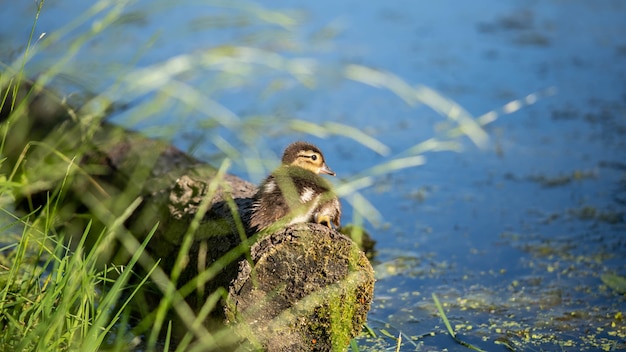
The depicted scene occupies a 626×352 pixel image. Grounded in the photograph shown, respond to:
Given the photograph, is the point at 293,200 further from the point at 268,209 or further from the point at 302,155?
the point at 302,155

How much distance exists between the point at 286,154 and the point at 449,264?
1725 millimetres

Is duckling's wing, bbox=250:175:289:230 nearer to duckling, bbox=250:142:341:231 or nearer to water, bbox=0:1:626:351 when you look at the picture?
duckling, bbox=250:142:341:231

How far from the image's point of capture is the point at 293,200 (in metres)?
4.20

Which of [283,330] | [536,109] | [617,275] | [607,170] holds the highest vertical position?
[536,109]

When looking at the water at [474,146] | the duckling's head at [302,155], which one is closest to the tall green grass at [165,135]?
the water at [474,146]

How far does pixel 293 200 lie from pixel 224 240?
41 cm

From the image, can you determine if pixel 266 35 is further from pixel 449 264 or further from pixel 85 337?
pixel 449 264

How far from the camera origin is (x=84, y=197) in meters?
5.17

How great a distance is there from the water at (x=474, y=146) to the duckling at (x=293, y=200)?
175mm

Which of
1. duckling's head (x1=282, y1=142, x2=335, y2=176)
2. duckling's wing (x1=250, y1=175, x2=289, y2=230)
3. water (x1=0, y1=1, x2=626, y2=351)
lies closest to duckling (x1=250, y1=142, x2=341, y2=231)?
duckling's wing (x1=250, y1=175, x2=289, y2=230)

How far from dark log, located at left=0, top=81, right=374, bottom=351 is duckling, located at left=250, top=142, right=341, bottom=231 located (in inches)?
3.0

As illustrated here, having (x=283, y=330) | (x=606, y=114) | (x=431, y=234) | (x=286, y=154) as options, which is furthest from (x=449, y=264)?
(x=606, y=114)

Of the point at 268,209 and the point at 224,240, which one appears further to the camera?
the point at 224,240

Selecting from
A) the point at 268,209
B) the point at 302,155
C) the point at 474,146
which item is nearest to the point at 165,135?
the point at 268,209
